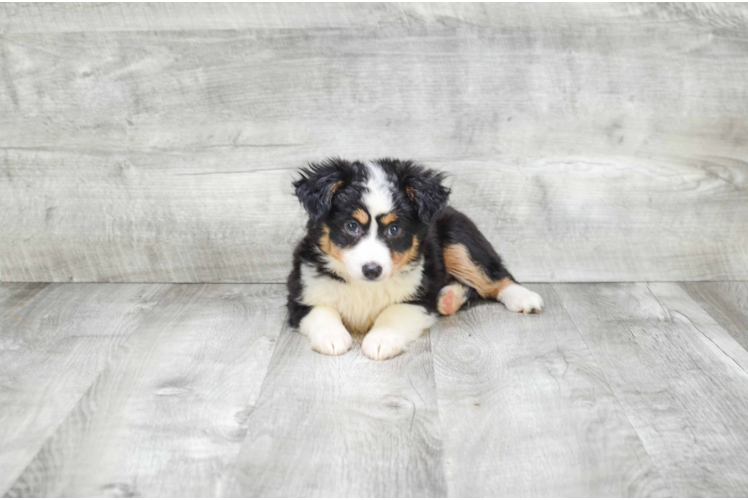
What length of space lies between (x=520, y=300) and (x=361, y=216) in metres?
0.92

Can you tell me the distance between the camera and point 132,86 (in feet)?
10.8

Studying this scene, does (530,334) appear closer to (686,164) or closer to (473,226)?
(473,226)

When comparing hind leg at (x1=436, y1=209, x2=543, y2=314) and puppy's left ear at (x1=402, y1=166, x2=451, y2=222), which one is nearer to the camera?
puppy's left ear at (x1=402, y1=166, x2=451, y2=222)

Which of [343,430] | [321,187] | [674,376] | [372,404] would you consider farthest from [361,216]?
[674,376]

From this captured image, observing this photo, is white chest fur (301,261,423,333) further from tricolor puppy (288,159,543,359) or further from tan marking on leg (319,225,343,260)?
tan marking on leg (319,225,343,260)

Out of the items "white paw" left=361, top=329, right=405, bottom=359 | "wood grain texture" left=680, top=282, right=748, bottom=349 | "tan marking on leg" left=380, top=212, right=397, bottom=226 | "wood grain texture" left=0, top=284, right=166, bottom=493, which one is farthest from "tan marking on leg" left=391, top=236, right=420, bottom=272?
"wood grain texture" left=680, top=282, right=748, bottom=349

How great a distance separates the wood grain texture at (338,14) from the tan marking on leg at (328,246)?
1184 mm

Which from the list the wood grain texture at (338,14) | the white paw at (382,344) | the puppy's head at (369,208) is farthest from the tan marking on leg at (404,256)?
the wood grain texture at (338,14)

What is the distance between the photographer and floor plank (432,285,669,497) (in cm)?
181

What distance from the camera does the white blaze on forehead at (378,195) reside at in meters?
2.50

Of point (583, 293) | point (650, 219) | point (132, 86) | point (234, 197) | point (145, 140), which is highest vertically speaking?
point (132, 86)

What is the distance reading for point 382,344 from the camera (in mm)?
2529

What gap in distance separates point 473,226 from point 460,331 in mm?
574

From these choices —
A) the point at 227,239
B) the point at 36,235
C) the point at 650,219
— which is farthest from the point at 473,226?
the point at 36,235
